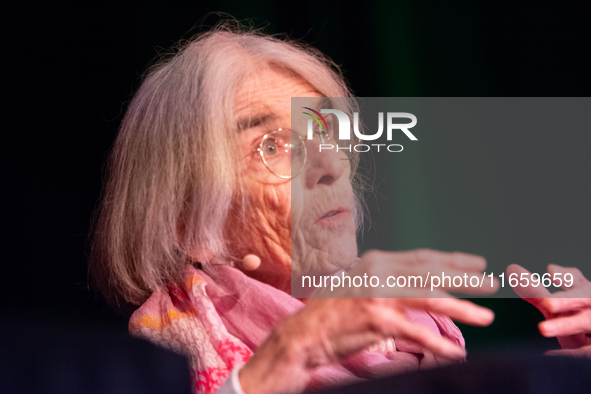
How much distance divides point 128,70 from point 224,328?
74cm

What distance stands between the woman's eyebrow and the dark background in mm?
373

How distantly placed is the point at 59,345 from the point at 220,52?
79 cm

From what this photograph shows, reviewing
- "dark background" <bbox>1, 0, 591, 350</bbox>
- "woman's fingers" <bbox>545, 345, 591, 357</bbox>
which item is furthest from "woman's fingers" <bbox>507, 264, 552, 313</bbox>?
"dark background" <bbox>1, 0, 591, 350</bbox>

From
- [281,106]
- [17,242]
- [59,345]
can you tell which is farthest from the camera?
[17,242]

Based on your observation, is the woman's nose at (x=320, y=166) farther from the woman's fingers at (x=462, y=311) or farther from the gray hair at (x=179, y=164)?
the woman's fingers at (x=462, y=311)

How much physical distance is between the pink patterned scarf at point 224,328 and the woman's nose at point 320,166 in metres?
0.24

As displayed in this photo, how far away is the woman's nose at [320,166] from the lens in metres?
0.99

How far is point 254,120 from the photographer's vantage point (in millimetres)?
990

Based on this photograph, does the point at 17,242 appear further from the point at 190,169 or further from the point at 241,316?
the point at 241,316

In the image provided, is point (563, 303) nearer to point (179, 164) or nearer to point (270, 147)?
point (270, 147)

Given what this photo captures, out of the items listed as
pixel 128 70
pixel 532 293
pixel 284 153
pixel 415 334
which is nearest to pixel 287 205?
pixel 284 153

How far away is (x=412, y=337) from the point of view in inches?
26.2

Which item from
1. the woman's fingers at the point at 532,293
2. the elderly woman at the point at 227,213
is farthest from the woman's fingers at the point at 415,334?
the woman's fingers at the point at 532,293

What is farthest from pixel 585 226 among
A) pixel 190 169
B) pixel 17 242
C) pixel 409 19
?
pixel 17 242
